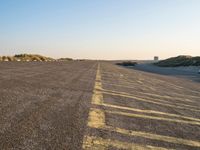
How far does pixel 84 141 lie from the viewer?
465 cm

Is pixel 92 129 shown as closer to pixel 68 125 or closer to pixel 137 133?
pixel 68 125

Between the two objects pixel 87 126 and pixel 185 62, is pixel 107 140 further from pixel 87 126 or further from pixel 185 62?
pixel 185 62

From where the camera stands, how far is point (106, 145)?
4578 millimetres

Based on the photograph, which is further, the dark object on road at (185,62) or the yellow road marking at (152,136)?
the dark object on road at (185,62)

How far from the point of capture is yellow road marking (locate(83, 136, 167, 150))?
444cm

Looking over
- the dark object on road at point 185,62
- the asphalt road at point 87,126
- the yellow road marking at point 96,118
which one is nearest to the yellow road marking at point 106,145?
the asphalt road at point 87,126

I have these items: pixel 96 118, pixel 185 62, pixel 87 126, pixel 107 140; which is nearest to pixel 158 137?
pixel 107 140

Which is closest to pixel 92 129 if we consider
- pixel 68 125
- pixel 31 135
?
pixel 68 125

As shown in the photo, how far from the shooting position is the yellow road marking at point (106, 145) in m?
4.44

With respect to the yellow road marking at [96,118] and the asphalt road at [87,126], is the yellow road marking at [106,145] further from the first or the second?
the yellow road marking at [96,118]

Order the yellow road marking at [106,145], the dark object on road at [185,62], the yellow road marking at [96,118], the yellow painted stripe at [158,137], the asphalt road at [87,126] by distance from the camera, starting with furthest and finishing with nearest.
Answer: the dark object on road at [185,62]
the yellow road marking at [96,118]
the yellow painted stripe at [158,137]
the asphalt road at [87,126]
the yellow road marking at [106,145]

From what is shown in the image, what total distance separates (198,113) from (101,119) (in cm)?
375

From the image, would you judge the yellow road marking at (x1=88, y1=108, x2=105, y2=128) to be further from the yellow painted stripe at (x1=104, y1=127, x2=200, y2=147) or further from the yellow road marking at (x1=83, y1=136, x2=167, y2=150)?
the yellow road marking at (x1=83, y1=136, x2=167, y2=150)

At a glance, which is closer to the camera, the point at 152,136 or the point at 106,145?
the point at 106,145
